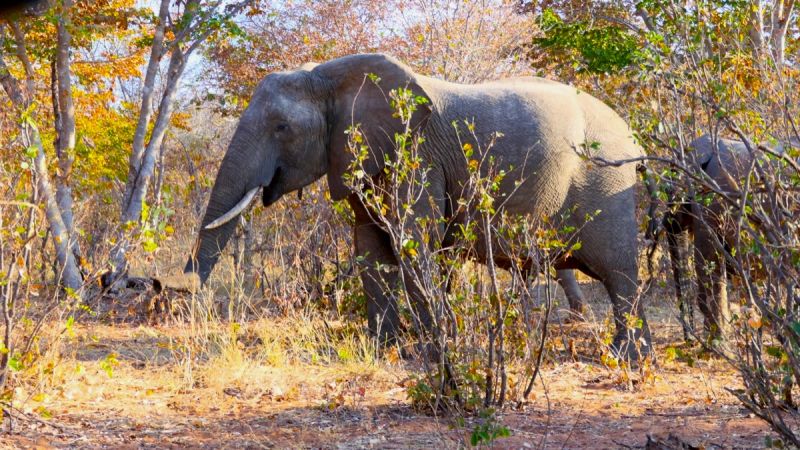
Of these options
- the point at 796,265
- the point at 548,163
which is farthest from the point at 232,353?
the point at 796,265

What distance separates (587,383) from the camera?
239 inches

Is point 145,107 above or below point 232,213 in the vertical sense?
above

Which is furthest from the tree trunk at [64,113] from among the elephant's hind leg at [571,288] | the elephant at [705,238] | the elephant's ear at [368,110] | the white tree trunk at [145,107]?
the elephant at [705,238]

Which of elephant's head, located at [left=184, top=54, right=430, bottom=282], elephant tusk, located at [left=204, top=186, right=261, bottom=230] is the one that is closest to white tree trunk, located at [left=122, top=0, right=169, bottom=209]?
elephant's head, located at [left=184, top=54, right=430, bottom=282]

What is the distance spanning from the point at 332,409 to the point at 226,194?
2.23 m

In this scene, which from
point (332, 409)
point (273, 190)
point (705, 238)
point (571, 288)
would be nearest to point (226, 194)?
point (273, 190)

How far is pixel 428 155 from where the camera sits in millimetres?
6953

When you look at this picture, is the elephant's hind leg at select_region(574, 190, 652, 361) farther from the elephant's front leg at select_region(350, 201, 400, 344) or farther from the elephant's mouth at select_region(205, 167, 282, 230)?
the elephant's mouth at select_region(205, 167, 282, 230)

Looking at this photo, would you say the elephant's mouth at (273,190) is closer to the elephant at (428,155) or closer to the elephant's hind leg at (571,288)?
the elephant at (428,155)

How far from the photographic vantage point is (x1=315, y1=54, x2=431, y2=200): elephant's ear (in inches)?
273

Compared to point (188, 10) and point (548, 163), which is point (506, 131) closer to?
point (548, 163)

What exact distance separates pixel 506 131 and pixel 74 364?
3.33m

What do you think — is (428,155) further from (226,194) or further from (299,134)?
(226,194)

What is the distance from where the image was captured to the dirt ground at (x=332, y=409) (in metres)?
4.61
